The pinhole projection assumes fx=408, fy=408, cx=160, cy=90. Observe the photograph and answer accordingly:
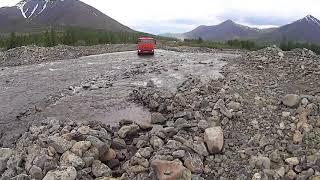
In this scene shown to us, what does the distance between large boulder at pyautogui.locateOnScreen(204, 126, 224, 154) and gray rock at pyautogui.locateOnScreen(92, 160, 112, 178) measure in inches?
145

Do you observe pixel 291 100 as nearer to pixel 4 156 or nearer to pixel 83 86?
pixel 4 156

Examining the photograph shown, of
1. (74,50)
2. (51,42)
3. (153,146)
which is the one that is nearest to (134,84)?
(153,146)

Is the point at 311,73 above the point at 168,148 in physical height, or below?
above

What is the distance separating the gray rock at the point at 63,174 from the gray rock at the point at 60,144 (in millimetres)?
1195

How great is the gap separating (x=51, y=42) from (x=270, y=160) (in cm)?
4904

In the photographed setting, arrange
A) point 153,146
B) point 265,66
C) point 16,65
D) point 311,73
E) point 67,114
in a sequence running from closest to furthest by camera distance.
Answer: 1. point 153,146
2. point 67,114
3. point 311,73
4. point 265,66
5. point 16,65

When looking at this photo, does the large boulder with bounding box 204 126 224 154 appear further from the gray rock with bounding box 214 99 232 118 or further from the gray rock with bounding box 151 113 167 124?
the gray rock with bounding box 151 113 167 124

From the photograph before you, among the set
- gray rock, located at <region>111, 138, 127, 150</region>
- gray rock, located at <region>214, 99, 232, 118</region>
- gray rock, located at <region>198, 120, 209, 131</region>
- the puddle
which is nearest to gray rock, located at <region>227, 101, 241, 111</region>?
gray rock, located at <region>214, 99, 232, 118</region>

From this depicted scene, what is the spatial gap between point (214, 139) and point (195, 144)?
0.71m

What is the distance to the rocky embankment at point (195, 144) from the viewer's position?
13.5 m

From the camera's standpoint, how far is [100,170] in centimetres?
1383

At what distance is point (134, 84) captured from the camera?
27188 millimetres

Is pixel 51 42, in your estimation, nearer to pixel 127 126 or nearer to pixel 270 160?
pixel 127 126

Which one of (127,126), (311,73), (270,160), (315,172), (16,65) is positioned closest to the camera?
(315,172)
